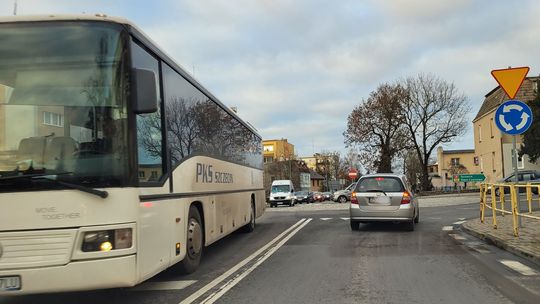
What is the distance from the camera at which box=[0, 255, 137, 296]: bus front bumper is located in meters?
5.06

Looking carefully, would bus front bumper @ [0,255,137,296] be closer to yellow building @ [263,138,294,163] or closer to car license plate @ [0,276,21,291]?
car license plate @ [0,276,21,291]

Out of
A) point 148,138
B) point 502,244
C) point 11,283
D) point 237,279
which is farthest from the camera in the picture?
point 502,244

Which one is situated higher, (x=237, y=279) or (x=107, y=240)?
(x=107, y=240)

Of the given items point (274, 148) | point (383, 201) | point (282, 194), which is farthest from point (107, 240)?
point (274, 148)

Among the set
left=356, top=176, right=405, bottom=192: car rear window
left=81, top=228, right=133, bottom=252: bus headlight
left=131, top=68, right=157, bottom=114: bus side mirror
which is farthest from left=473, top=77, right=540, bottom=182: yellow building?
left=81, top=228, right=133, bottom=252: bus headlight

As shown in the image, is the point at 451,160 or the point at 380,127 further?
the point at 451,160

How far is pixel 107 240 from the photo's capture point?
524 cm

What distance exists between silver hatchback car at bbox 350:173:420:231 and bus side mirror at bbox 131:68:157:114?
9447mm

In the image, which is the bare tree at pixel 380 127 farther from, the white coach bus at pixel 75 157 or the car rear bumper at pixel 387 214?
the white coach bus at pixel 75 157

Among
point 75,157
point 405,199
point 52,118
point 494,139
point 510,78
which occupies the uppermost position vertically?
point 494,139

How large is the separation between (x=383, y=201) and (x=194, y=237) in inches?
282

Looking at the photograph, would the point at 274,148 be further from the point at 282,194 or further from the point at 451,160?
the point at 282,194

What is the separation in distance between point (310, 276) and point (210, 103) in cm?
425

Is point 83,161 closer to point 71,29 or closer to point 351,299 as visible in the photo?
point 71,29
